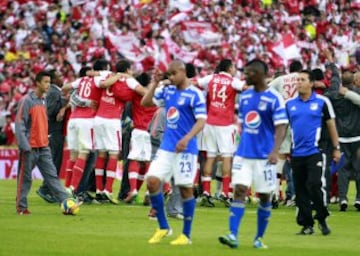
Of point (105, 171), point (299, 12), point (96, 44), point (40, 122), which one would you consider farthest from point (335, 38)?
point (40, 122)

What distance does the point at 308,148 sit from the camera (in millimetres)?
19203

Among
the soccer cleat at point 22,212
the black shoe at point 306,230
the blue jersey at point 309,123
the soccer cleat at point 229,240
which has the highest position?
the blue jersey at point 309,123

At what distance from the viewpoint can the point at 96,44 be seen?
44031 millimetres

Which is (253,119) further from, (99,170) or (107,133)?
(99,170)

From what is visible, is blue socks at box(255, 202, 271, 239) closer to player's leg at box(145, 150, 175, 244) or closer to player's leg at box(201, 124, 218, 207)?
player's leg at box(145, 150, 175, 244)

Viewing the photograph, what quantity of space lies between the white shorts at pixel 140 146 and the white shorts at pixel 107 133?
0.33 m

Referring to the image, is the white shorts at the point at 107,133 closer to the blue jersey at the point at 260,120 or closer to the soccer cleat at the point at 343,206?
the soccer cleat at the point at 343,206

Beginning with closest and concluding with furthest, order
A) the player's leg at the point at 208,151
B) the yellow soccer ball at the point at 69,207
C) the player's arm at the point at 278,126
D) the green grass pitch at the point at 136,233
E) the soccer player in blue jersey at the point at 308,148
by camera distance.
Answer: the green grass pitch at the point at 136,233
the player's arm at the point at 278,126
the soccer player in blue jersey at the point at 308,148
the yellow soccer ball at the point at 69,207
the player's leg at the point at 208,151

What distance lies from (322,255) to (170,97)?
311 cm

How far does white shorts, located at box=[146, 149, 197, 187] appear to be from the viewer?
17.6m

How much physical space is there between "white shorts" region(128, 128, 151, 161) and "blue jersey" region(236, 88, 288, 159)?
25.8 ft

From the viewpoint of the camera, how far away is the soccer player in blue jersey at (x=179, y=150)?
17.5 m

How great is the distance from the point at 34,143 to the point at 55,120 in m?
4.71

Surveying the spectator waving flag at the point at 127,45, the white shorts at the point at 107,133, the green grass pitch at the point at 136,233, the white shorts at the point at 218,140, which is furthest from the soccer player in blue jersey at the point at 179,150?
A: the spectator waving flag at the point at 127,45
